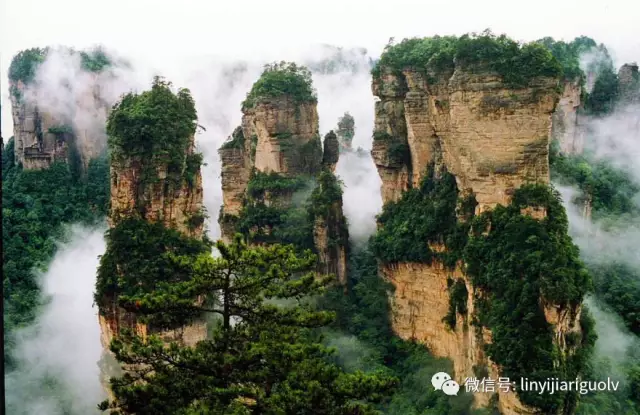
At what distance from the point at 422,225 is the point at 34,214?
23.2 m

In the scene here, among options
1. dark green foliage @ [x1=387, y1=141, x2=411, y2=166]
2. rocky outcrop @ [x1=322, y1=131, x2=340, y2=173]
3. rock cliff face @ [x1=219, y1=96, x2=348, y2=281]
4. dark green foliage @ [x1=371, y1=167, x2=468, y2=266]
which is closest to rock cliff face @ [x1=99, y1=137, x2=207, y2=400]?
dark green foliage @ [x1=371, y1=167, x2=468, y2=266]

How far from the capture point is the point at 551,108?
67.8 ft

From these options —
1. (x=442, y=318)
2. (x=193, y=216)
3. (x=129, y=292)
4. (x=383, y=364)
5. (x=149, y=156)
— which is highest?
(x=149, y=156)

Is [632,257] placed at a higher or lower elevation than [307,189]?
lower

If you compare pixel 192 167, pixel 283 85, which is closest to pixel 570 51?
pixel 283 85

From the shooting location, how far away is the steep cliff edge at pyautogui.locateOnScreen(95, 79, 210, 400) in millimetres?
21422

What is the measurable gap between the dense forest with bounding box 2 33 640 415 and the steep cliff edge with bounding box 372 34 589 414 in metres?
0.08

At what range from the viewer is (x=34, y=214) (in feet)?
132

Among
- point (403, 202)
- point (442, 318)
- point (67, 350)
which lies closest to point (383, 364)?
point (442, 318)

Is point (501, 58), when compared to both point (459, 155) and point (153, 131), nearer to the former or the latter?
point (459, 155)

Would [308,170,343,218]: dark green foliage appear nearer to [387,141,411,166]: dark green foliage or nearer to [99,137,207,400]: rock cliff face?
[387,141,411,166]: dark green foliage

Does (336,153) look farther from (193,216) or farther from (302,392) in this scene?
(302,392)

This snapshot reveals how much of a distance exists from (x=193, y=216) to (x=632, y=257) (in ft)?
53.8

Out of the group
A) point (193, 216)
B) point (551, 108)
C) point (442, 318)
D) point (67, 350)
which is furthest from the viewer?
point (67, 350)
